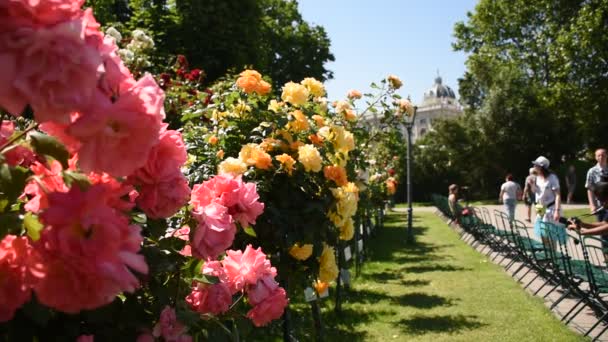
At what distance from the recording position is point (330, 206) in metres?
3.32

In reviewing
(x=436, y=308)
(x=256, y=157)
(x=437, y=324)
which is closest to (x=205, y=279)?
(x=256, y=157)

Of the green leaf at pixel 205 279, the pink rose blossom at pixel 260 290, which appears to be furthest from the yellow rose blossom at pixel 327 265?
the green leaf at pixel 205 279

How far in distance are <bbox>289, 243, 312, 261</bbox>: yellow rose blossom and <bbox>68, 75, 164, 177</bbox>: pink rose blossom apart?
2402 millimetres

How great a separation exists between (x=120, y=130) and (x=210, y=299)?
0.80 m

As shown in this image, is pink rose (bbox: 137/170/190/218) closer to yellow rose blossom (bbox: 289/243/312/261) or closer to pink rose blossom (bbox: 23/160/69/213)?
pink rose blossom (bbox: 23/160/69/213)

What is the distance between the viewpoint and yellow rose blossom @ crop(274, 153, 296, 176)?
307 cm

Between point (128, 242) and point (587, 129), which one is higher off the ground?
point (587, 129)

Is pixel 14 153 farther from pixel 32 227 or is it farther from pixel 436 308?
pixel 436 308

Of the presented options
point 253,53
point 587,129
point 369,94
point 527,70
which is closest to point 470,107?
point 527,70

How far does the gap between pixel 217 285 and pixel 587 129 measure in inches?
1129

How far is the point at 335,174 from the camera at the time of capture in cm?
329

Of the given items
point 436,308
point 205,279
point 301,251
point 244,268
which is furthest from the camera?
point 436,308

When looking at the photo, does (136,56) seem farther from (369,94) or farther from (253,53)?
(253,53)

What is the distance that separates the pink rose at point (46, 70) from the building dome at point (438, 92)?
376 feet
